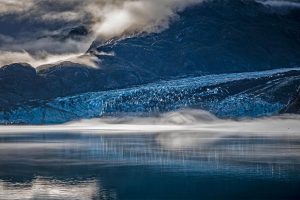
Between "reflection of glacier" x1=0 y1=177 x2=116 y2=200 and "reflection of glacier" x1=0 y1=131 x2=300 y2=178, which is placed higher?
"reflection of glacier" x1=0 y1=131 x2=300 y2=178

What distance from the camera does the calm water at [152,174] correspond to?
78.8 m

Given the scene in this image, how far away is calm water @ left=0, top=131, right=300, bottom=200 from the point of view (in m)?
78.8

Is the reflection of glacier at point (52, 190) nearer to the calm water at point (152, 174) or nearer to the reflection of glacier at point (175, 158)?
the calm water at point (152, 174)

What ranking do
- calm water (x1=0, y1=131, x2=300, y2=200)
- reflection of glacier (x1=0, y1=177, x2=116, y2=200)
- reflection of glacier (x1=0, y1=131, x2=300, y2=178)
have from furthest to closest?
reflection of glacier (x1=0, y1=131, x2=300, y2=178), calm water (x1=0, y1=131, x2=300, y2=200), reflection of glacier (x1=0, y1=177, x2=116, y2=200)

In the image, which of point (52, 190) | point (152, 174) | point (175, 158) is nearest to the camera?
point (52, 190)

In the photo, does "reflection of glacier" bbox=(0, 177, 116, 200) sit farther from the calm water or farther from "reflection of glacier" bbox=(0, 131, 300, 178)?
"reflection of glacier" bbox=(0, 131, 300, 178)

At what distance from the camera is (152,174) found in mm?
100875

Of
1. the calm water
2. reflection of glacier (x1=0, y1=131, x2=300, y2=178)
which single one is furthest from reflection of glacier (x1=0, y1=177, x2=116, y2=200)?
reflection of glacier (x1=0, y1=131, x2=300, y2=178)

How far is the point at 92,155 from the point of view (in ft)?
464

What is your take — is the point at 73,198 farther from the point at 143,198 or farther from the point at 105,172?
the point at 105,172

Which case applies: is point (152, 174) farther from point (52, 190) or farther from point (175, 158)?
point (175, 158)

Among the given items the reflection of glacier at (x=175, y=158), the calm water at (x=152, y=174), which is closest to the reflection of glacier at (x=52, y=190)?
the calm water at (x=152, y=174)

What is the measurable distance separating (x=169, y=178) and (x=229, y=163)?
23099 mm

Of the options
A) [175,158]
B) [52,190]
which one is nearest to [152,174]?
[52,190]
